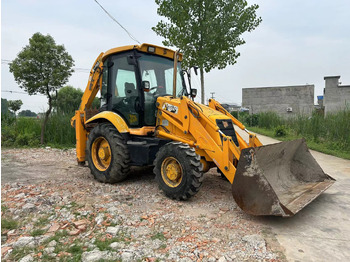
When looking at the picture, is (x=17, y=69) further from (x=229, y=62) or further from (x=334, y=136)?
(x=334, y=136)

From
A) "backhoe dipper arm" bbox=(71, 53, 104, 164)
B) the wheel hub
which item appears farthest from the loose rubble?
"backhoe dipper arm" bbox=(71, 53, 104, 164)

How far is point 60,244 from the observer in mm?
2906

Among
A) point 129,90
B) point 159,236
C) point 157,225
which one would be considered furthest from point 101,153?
point 159,236

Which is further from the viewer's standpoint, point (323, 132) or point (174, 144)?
point (323, 132)

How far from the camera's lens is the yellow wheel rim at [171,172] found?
4.23 metres

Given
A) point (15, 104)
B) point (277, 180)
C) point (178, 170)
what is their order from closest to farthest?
point (178, 170)
point (277, 180)
point (15, 104)

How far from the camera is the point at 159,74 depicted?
5277 millimetres

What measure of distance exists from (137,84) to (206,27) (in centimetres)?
696

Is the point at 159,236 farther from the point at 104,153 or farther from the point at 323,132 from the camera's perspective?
the point at 323,132

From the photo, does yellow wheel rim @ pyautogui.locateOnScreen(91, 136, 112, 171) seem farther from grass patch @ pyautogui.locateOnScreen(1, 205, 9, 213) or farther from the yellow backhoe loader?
grass patch @ pyautogui.locateOnScreen(1, 205, 9, 213)

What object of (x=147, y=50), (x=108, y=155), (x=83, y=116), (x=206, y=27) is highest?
(x=206, y=27)

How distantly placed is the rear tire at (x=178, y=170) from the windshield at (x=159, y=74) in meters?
1.43

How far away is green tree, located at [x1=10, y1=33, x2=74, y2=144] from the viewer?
919 cm

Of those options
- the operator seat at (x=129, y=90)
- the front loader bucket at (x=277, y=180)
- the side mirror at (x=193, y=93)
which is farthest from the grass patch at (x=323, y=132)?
the operator seat at (x=129, y=90)
